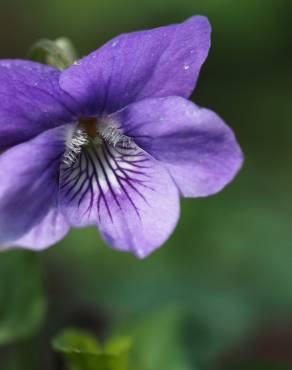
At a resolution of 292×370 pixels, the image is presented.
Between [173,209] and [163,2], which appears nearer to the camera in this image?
[173,209]

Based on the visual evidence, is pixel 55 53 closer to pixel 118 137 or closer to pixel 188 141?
pixel 118 137

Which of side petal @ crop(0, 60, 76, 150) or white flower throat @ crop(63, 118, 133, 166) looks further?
white flower throat @ crop(63, 118, 133, 166)

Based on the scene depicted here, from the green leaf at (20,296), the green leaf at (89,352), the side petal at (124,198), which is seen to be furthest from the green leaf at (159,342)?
the side petal at (124,198)

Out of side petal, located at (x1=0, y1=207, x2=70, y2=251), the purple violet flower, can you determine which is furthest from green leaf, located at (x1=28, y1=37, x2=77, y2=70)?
side petal, located at (x1=0, y1=207, x2=70, y2=251)

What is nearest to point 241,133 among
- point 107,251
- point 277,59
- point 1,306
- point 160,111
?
point 277,59

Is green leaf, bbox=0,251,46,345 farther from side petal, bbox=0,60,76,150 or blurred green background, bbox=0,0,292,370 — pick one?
side petal, bbox=0,60,76,150

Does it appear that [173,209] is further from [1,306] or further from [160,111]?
[1,306]
